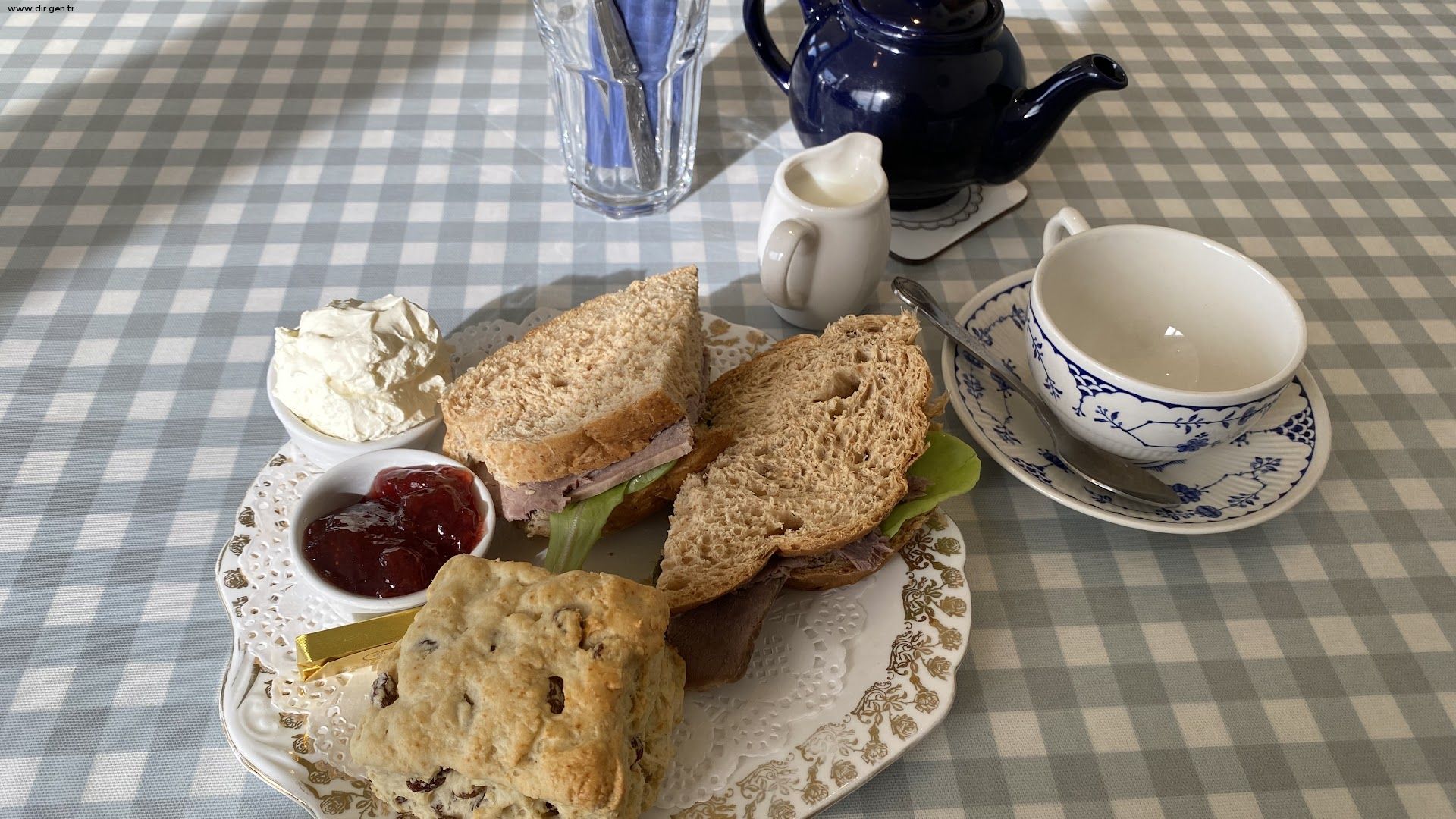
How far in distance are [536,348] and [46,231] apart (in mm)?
1359

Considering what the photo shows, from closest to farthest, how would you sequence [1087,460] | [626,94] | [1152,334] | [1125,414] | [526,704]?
[526,704], [1125,414], [1087,460], [1152,334], [626,94]

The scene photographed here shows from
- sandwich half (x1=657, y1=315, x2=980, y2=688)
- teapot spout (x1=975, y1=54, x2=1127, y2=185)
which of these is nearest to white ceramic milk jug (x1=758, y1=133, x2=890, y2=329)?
sandwich half (x1=657, y1=315, x2=980, y2=688)

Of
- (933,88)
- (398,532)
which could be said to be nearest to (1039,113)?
(933,88)

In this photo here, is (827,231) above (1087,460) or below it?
above

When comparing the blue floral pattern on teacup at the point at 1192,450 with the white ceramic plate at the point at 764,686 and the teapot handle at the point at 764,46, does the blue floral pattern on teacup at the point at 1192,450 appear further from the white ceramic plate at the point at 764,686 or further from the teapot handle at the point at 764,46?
the teapot handle at the point at 764,46

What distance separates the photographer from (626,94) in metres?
2.08

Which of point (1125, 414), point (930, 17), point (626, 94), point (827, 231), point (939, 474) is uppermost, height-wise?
point (930, 17)

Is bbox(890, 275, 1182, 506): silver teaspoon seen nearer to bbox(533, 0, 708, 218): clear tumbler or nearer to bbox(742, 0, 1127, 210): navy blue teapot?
bbox(742, 0, 1127, 210): navy blue teapot

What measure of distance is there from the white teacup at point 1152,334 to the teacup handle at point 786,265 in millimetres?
455

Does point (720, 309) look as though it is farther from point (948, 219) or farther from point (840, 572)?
point (840, 572)

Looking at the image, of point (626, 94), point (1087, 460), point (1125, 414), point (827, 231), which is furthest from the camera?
point (626, 94)

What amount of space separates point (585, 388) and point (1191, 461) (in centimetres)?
117

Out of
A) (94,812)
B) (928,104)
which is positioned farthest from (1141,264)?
(94,812)

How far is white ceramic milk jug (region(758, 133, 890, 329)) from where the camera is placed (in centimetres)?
180
